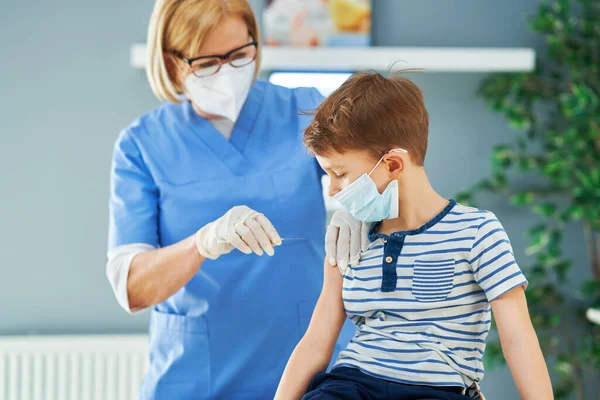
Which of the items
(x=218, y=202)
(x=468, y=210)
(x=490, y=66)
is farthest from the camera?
(x=490, y=66)

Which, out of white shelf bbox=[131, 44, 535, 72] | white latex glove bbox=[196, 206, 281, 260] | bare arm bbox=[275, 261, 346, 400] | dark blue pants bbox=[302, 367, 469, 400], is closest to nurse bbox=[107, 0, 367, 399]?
white latex glove bbox=[196, 206, 281, 260]

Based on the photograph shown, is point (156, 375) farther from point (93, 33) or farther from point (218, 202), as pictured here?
point (93, 33)

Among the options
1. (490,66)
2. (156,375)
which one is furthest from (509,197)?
(156,375)

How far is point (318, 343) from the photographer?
1.21 m

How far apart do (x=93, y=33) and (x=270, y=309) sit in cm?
193

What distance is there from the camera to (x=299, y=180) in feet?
4.98

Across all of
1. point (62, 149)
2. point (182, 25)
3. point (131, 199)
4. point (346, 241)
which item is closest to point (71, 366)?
point (62, 149)

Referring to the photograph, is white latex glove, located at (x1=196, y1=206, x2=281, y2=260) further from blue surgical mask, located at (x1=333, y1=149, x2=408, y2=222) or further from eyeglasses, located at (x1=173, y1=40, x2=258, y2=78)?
eyeglasses, located at (x1=173, y1=40, x2=258, y2=78)

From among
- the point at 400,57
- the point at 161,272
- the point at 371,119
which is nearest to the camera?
the point at 371,119

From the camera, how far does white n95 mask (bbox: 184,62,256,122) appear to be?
1.52m

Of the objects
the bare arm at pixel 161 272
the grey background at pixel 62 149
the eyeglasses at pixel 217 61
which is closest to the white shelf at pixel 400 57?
the grey background at pixel 62 149

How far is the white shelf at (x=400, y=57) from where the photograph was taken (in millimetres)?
2762

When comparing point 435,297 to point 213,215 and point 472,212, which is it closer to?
point 472,212

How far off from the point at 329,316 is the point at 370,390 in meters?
0.17
